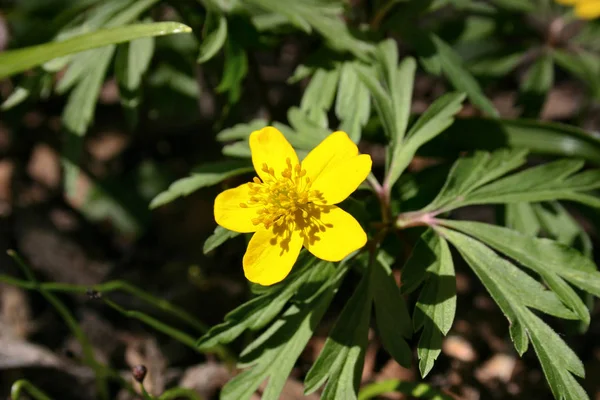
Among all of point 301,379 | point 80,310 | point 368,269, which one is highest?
point 368,269

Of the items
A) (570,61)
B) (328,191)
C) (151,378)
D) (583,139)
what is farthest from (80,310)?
(570,61)

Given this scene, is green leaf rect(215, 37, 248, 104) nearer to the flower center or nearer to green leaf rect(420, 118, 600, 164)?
the flower center

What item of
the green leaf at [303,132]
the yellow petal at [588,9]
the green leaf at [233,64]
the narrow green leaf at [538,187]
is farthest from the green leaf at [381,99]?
the yellow petal at [588,9]

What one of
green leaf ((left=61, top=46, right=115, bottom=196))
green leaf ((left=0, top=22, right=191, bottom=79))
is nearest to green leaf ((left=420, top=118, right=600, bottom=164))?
green leaf ((left=0, top=22, right=191, bottom=79))

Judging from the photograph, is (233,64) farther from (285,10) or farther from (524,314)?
(524,314)

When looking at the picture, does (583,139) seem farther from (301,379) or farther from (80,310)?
(80,310)

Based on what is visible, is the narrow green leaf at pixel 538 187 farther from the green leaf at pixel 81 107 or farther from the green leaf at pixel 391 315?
the green leaf at pixel 81 107
